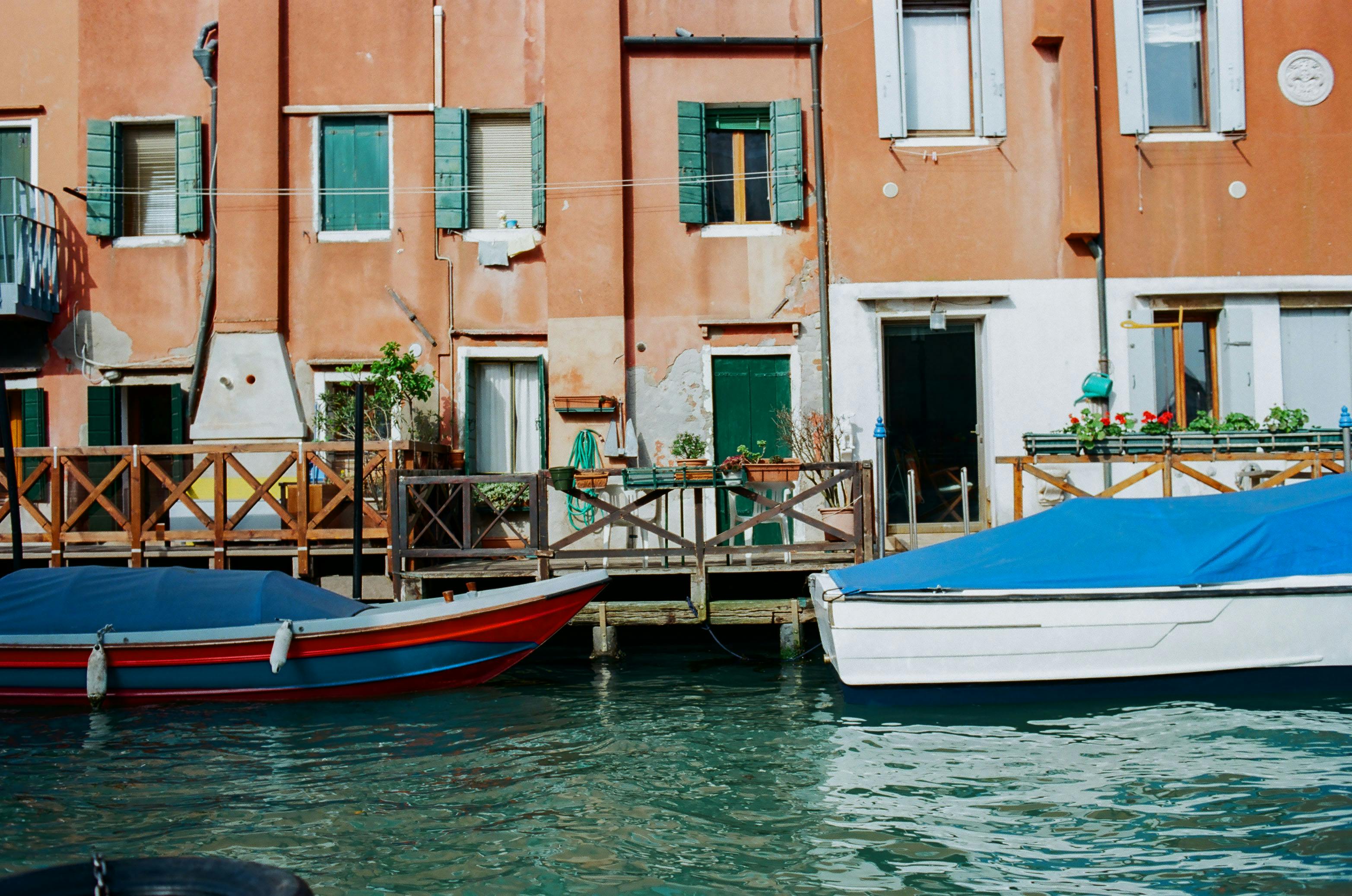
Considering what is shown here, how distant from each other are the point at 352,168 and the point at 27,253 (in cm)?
363

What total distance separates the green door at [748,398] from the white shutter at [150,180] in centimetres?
656

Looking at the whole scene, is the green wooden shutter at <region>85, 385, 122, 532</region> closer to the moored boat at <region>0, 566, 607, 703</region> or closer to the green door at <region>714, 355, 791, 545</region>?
the moored boat at <region>0, 566, 607, 703</region>

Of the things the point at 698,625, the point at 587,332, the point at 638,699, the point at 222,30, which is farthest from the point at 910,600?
the point at 222,30

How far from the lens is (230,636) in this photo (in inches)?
330

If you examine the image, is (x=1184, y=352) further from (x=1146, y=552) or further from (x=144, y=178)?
(x=144, y=178)

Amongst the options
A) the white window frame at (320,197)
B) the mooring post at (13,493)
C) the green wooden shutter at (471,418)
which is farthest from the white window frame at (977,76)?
the mooring post at (13,493)

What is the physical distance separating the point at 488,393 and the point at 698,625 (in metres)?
3.70

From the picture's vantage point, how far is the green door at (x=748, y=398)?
40.1 ft

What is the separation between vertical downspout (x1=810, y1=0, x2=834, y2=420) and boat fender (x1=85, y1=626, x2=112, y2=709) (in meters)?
7.26

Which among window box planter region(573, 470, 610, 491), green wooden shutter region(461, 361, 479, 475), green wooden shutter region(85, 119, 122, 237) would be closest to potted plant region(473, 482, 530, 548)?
green wooden shutter region(461, 361, 479, 475)

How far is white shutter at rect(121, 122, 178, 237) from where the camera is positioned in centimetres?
1266

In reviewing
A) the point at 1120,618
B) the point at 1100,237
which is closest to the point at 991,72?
the point at 1100,237

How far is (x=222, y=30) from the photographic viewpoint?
12.2 m

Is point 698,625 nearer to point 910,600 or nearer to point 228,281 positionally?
point 910,600
